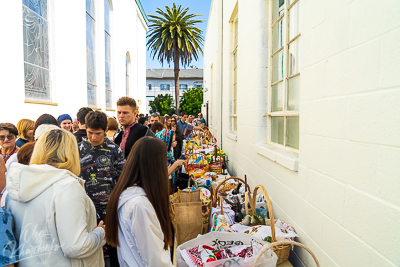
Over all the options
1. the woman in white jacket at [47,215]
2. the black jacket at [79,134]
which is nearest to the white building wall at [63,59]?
the black jacket at [79,134]

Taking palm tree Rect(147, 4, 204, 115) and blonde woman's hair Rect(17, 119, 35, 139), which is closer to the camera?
blonde woman's hair Rect(17, 119, 35, 139)

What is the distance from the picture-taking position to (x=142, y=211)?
1.62 meters

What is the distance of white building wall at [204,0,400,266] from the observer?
4.01ft

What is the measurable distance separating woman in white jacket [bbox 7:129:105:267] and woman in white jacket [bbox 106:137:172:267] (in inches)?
8.2

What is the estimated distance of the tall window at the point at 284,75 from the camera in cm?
267

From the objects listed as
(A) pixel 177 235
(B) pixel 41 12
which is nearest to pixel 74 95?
(B) pixel 41 12

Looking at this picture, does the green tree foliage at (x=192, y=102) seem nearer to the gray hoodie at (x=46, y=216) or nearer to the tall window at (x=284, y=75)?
the tall window at (x=284, y=75)

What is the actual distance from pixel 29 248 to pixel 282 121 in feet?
8.75

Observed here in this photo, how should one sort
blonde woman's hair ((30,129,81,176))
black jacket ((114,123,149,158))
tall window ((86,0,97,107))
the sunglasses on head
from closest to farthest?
blonde woman's hair ((30,129,81,176)) → the sunglasses on head → black jacket ((114,123,149,158)) → tall window ((86,0,97,107))

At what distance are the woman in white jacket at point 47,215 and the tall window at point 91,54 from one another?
9619 millimetres

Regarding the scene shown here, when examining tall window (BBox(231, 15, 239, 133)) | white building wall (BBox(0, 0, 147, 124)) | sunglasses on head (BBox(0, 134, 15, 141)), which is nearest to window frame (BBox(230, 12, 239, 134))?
tall window (BBox(231, 15, 239, 133))

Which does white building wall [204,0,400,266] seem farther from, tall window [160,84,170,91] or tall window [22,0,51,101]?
tall window [160,84,170,91]

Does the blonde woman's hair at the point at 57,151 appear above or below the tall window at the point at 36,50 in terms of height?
below

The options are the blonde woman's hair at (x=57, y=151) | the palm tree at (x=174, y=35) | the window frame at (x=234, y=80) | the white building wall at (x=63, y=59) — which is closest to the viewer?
the blonde woman's hair at (x=57, y=151)
